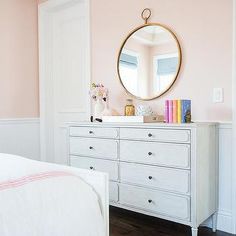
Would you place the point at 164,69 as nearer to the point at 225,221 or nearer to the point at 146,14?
the point at 146,14

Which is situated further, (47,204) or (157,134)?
(157,134)

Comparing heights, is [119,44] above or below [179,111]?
above

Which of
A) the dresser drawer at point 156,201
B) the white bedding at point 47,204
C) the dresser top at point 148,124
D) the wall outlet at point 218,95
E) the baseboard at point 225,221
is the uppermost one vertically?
the wall outlet at point 218,95

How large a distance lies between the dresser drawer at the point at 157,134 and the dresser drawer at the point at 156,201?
410 mm

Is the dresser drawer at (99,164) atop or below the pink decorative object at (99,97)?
below

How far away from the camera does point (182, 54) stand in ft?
→ 8.61

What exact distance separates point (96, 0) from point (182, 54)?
126 cm

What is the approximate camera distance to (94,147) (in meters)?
2.68

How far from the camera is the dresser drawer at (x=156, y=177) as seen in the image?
2.18m

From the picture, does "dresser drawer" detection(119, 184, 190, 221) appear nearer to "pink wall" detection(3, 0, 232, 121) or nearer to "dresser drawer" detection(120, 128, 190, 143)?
"dresser drawer" detection(120, 128, 190, 143)

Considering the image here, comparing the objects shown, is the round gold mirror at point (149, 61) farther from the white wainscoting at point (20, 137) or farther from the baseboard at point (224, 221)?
the white wainscoting at point (20, 137)

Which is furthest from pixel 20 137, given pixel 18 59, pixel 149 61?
pixel 149 61

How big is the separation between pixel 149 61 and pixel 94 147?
3.15ft

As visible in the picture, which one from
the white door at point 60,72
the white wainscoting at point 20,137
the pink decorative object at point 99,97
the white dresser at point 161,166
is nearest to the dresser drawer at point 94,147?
the white dresser at point 161,166
